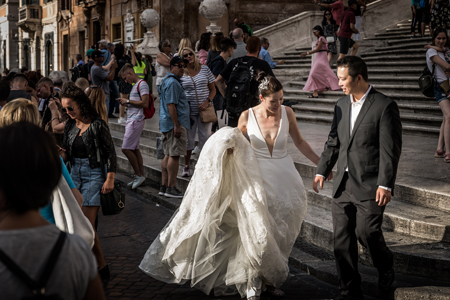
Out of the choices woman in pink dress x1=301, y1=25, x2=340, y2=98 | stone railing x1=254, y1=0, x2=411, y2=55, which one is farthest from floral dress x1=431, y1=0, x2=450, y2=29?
stone railing x1=254, y1=0, x2=411, y2=55

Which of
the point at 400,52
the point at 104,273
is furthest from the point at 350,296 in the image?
the point at 400,52

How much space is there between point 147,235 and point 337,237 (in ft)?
9.16

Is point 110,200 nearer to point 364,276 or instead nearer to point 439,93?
point 364,276

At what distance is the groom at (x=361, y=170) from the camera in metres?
4.14

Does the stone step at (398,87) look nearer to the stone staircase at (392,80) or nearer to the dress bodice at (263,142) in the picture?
the stone staircase at (392,80)

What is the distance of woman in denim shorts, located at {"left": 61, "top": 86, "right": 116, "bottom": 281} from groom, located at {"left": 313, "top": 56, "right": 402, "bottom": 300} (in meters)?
1.95

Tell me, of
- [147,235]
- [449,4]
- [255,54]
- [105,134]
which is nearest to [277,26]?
[449,4]

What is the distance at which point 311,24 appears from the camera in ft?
61.3

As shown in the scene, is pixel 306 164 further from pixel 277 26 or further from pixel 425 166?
pixel 277 26

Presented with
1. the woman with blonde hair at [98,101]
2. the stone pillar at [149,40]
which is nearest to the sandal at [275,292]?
the woman with blonde hair at [98,101]

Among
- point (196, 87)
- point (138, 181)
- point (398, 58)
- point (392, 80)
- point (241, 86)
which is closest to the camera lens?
point (241, 86)

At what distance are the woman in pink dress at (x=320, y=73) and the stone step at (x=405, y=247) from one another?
733 cm

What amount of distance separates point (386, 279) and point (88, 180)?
260 centimetres

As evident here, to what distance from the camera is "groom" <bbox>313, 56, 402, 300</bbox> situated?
13.6 feet
